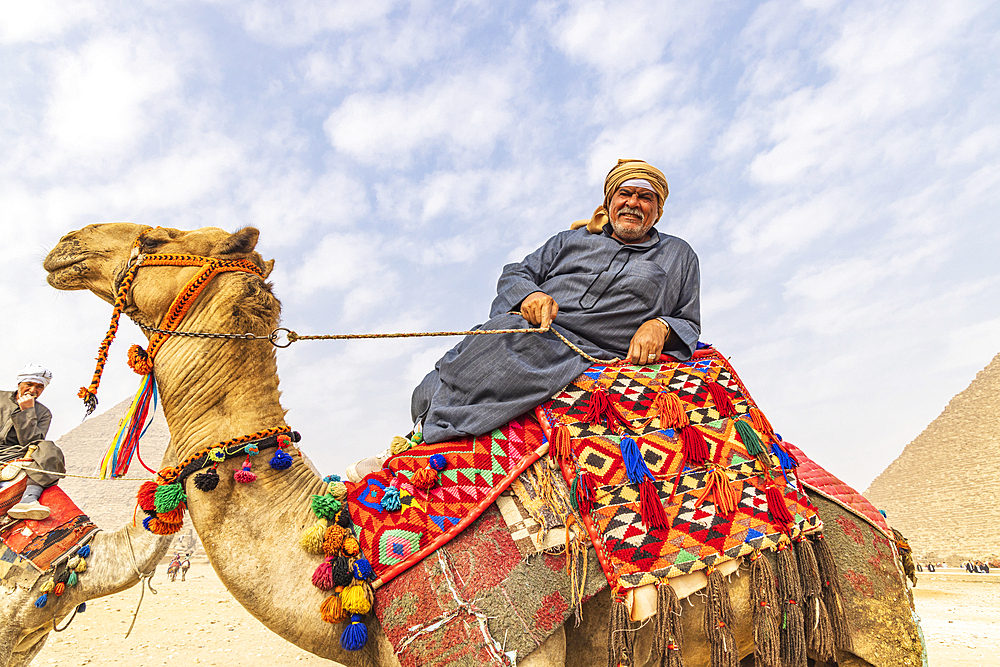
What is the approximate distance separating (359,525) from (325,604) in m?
0.31

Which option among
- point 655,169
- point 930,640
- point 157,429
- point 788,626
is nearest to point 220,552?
point 788,626

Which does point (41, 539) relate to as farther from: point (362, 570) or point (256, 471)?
point (362, 570)

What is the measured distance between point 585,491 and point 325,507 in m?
1.07

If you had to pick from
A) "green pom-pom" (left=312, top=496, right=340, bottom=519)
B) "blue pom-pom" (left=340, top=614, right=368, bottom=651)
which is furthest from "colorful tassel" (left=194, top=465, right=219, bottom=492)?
"blue pom-pom" (left=340, top=614, right=368, bottom=651)

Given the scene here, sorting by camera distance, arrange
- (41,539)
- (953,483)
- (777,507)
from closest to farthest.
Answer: (777,507), (41,539), (953,483)

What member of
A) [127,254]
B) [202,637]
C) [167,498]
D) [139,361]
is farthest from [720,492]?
[202,637]

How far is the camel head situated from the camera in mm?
2741

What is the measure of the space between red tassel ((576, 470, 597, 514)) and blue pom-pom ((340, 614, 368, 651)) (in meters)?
0.96

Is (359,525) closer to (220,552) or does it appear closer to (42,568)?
(220,552)

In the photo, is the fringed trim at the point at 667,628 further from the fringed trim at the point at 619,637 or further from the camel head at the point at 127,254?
the camel head at the point at 127,254

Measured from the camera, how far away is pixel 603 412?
2602 mm

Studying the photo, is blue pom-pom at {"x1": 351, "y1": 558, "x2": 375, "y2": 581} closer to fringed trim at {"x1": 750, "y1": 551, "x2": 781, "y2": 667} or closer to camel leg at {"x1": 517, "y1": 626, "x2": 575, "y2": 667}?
camel leg at {"x1": 517, "y1": 626, "x2": 575, "y2": 667}

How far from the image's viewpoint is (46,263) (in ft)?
9.29

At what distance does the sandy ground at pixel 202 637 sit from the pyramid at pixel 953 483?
49.4 meters
